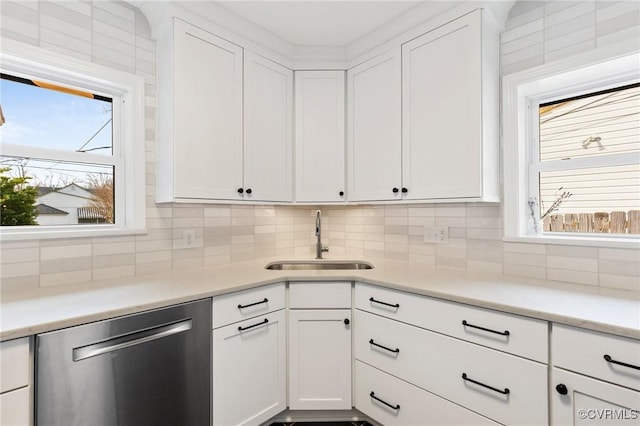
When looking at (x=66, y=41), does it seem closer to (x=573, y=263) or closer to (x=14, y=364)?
(x=14, y=364)

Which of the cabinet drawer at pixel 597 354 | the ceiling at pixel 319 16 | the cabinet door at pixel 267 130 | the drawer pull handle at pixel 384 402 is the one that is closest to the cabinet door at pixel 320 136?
the cabinet door at pixel 267 130

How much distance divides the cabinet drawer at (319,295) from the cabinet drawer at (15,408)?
3.68 feet

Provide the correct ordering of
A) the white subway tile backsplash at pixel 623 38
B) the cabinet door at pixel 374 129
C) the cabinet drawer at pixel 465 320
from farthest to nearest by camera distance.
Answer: the cabinet door at pixel 374 129, the white subway tile backsplash at pixel 623 38, the cabinet drawer at pixel 465 320

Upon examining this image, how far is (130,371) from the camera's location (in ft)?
4.00

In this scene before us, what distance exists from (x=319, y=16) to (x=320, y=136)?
74 centimetres

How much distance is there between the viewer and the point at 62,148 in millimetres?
1664

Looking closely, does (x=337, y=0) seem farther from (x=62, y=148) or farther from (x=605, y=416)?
(x=605, y=416)

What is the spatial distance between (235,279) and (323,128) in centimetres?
122

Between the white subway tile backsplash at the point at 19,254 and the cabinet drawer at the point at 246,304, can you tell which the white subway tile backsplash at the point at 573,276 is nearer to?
the cabinet drawer at the point at 246,304

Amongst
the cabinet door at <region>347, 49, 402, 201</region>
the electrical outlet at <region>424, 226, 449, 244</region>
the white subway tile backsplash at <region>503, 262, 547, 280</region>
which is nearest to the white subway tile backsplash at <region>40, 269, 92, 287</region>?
the cabinet door at <region>347, 49, 402, 201</region>

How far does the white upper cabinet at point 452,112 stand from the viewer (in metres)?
1.67

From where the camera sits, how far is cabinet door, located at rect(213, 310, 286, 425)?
5.03ft

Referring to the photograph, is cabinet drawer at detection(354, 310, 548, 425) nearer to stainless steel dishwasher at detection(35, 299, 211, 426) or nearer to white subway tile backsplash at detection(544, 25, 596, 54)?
stainless steel dishwasher at detection(35, 299, 211, 426)

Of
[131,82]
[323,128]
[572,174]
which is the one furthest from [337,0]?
[572,174]
